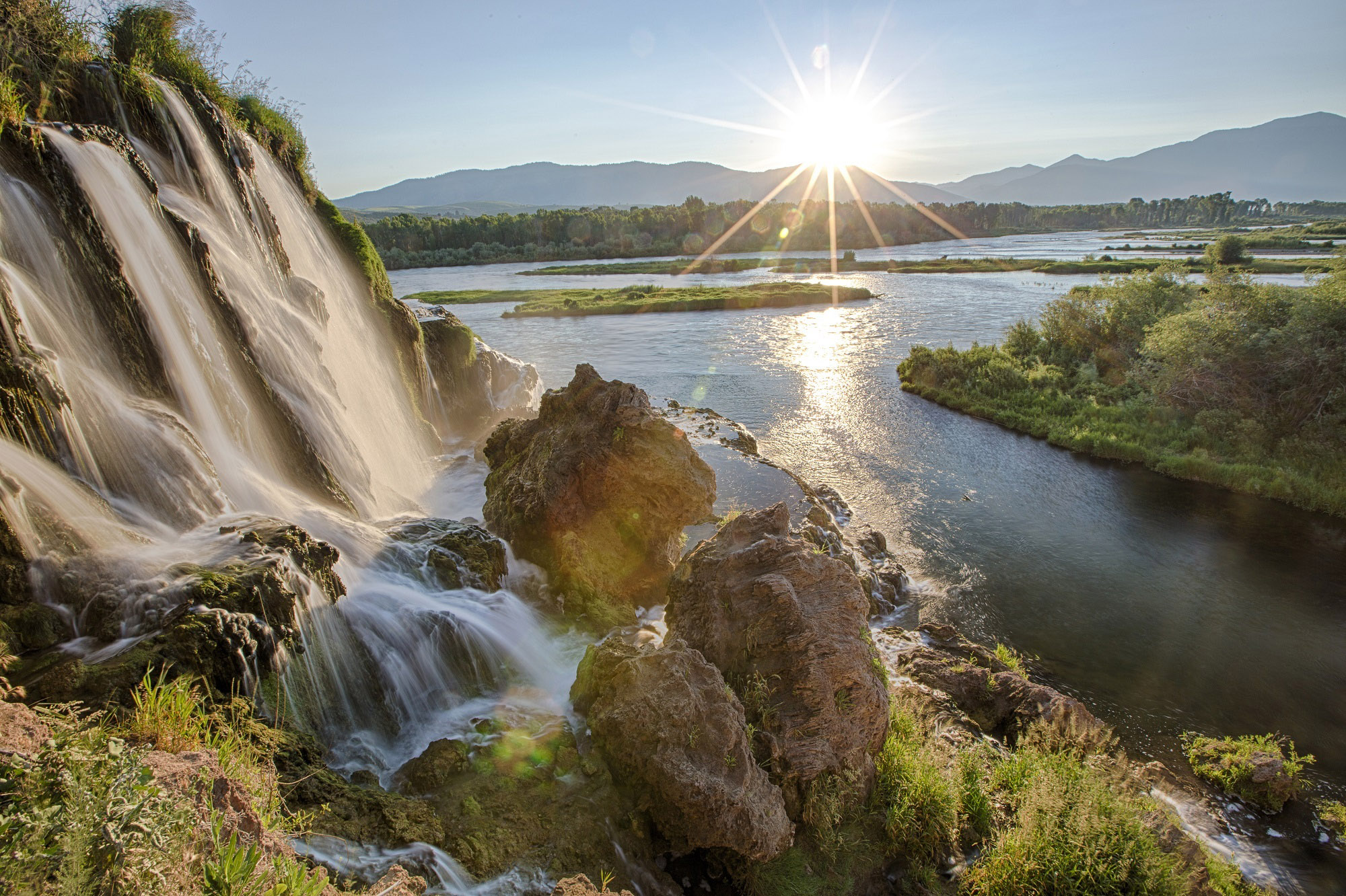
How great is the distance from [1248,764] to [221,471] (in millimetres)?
16565

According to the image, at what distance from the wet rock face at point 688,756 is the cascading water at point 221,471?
1.70 meters

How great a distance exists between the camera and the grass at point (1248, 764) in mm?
10680

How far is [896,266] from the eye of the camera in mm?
92188

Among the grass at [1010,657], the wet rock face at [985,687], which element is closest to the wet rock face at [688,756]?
the wet rock face at [985,687]

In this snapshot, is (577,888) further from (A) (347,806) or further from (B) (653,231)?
(B) (653,231)

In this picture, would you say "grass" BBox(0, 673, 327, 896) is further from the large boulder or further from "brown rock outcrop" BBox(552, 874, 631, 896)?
the large boulder

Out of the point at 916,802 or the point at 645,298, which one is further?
the point at 645,298

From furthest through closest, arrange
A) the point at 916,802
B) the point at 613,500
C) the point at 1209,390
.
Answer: the point at 1209,390 → the point at 613,500 → the point at 916,802

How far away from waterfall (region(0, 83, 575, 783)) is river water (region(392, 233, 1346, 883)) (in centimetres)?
1085

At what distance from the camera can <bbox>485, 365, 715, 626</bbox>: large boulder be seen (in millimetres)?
13102

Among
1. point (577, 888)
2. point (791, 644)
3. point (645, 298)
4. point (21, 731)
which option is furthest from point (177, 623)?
point (645, 298)

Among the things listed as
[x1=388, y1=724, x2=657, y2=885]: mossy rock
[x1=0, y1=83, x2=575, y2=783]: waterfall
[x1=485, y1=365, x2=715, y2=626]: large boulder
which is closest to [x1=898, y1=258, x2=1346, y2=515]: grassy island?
[x1=485, y1=365, x2=715, y2=626]: large boulder

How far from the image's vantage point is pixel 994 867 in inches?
295

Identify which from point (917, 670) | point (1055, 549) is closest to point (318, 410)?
point (917, 670)
